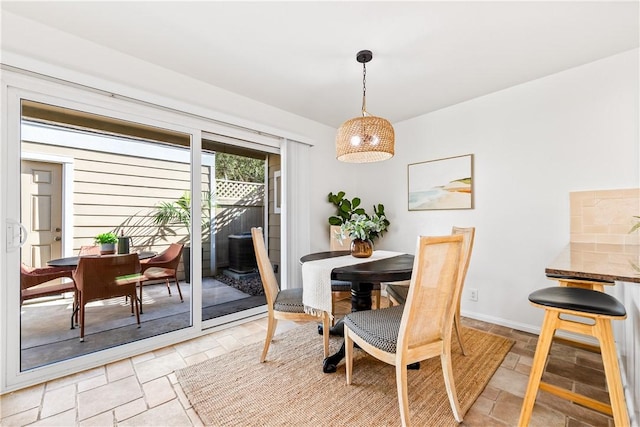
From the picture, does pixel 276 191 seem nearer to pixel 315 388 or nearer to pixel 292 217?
pixel 292 217

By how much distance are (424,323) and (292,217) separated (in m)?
2.19

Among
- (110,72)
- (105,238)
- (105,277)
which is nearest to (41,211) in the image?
(105,238)

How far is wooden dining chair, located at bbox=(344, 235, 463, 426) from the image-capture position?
1.33 metres

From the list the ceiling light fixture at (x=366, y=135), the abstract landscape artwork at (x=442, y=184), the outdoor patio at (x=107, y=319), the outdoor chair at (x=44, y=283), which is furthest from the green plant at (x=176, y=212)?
the abstract landscape artwork at (x=442, y=184)

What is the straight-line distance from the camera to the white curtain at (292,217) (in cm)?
332

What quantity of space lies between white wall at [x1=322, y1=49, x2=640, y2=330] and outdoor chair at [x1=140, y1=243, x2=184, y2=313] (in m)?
2.89

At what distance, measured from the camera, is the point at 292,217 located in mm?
3350

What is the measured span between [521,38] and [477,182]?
139 centimetres

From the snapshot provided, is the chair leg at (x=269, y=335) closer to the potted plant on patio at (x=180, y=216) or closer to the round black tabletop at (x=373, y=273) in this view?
the round black tabletop at (x=373, y=273)

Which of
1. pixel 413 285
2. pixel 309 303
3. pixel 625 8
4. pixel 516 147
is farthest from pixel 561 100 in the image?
pixel 309 303

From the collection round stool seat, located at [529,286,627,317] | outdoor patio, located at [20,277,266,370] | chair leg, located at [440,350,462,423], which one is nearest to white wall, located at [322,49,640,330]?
round stool seat, located at [529,286,627,317]

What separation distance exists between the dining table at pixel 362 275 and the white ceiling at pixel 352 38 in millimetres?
1700

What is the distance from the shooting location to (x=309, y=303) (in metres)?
1.92

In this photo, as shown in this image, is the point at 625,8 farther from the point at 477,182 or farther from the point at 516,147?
the point at 477,182
